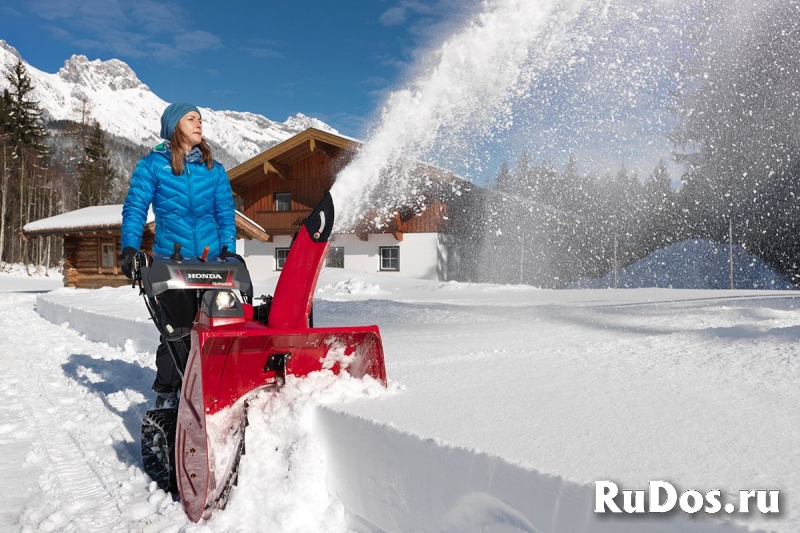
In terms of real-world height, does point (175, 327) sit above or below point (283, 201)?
below

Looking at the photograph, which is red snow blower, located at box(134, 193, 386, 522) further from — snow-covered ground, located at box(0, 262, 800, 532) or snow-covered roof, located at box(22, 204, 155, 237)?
snow-covered roof, located at box(22, 204, 155, 237)

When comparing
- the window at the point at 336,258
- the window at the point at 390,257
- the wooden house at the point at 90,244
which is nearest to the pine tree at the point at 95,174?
the wooden house at the point at 90,244

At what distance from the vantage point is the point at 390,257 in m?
23.9

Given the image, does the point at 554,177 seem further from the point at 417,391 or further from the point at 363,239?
the point at 417,391

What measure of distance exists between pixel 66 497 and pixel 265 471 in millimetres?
1056

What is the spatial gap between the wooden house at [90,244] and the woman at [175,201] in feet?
52.5

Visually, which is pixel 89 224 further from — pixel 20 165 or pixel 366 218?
pixel 20 165

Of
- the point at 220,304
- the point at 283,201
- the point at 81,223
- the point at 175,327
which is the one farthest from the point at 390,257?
the point at 220,304

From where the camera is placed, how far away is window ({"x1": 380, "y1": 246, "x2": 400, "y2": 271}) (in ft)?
78.0

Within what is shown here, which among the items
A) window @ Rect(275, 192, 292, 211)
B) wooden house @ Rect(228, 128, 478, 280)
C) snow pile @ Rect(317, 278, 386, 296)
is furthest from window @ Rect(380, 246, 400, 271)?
snow pile @ Rect(317, 278, 386, 296)

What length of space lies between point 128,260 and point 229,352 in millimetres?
782

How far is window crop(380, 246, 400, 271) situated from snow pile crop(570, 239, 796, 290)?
26.0 feet

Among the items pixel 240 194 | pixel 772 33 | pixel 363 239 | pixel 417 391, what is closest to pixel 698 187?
pixel 772 33

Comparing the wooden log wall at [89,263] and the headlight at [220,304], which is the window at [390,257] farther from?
the headlight at [220,304]
